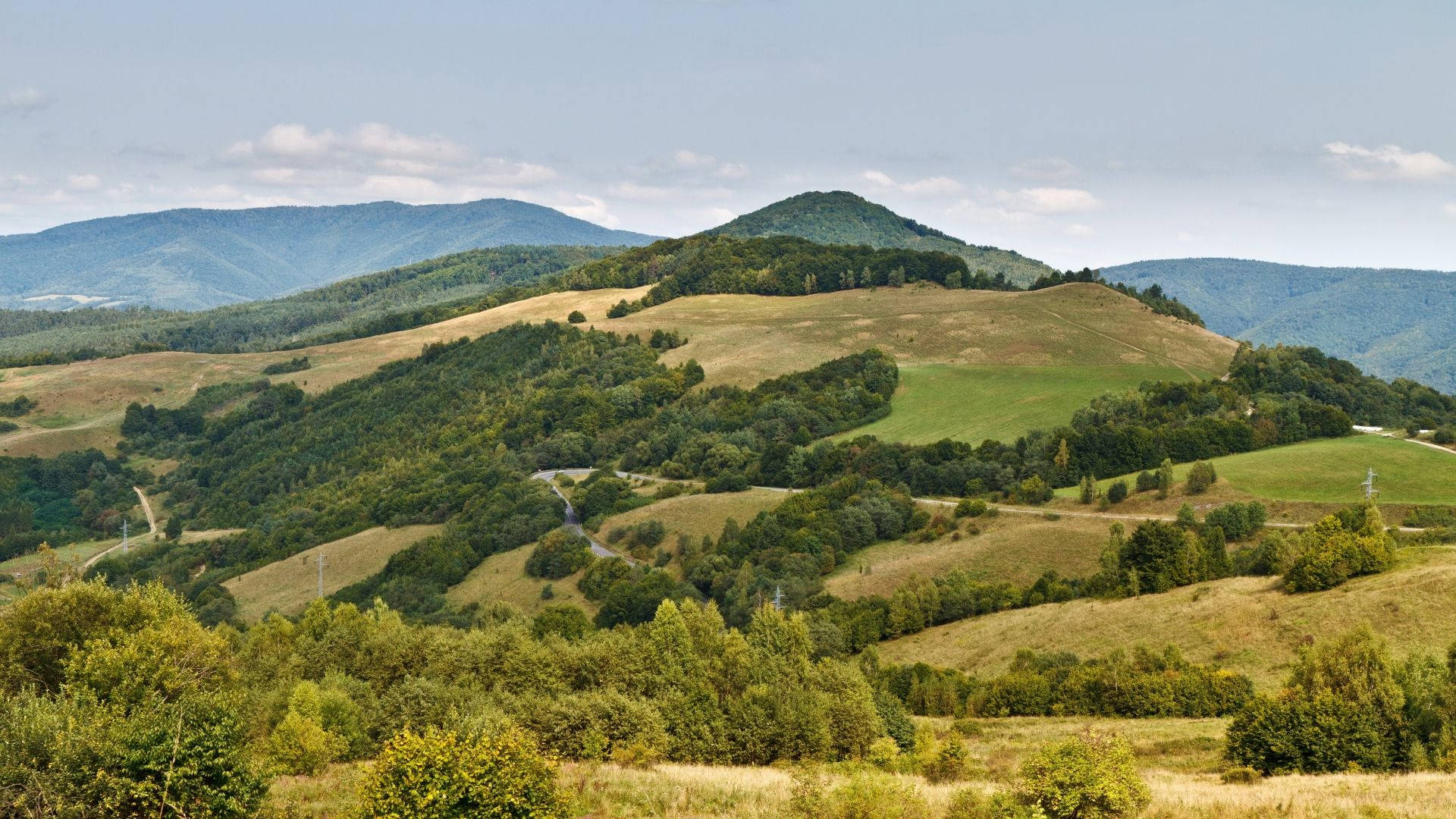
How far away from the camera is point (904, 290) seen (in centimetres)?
18775

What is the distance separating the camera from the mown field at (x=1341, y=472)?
8538cm

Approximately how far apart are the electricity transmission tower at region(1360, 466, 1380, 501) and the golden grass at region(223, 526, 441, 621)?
88.8 metres

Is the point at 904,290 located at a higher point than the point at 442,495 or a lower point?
higher

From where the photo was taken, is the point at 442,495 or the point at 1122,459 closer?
the point at 1122,459

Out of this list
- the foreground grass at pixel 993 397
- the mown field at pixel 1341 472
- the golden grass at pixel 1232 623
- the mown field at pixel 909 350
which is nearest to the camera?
the golden grass at pixel 1232 623

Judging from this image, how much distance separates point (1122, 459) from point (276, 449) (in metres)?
127

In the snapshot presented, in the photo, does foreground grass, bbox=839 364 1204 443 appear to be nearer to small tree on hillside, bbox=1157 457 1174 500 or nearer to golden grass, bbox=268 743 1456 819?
small tree on hillside, bbox=1157 457 1174 500

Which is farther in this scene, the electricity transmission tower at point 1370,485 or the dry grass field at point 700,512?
the dry grass field at point 700,512

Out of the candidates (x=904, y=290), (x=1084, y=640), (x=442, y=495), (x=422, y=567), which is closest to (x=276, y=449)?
(x=442, y=495)

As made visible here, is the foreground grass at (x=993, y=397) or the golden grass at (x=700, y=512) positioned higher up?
the foreground grass at (x=993, y=397)

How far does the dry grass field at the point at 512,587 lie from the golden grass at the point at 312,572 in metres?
12.9

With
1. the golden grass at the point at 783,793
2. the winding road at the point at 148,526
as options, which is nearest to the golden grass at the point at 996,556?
the golden grass at the point at 783,793

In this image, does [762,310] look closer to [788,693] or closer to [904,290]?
[904,290]

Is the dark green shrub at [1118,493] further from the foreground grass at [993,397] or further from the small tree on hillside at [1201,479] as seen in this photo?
the foreground grass at [993,397]
